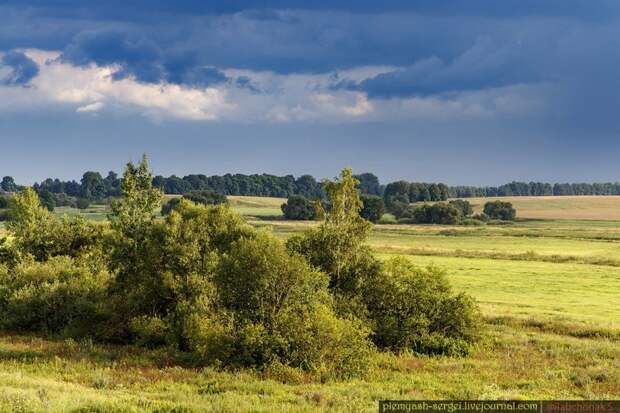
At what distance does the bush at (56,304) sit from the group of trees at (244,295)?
0.08 metres

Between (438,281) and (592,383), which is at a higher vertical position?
(438,281)

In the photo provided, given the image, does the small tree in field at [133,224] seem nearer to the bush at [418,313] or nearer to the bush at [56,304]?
the bush at [56,304]

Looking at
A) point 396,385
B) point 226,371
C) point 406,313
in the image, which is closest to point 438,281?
point 406,313

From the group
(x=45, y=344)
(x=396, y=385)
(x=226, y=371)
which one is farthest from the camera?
(x=45, y=344)

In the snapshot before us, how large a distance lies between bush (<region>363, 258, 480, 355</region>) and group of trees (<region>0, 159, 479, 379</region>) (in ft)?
0.21

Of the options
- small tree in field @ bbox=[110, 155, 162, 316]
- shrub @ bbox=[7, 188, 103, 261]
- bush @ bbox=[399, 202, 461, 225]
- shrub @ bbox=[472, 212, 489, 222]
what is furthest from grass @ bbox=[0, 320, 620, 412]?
shrub @ bbox=[472, 212, 489, 222]

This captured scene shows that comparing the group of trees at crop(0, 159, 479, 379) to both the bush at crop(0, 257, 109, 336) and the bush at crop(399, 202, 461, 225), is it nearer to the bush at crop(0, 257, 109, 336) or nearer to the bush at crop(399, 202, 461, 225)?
the bush at crop(0, 257, 109, 336)

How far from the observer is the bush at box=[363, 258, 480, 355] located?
108 ft

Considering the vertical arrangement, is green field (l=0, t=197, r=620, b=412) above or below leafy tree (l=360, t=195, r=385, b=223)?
below

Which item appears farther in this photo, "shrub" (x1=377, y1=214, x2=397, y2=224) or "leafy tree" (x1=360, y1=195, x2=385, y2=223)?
"shrub" (x1=377, y1=214, x2=397, y2=224)

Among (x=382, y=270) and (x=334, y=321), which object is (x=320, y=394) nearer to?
(x=334, y=321)

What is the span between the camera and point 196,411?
696 inches

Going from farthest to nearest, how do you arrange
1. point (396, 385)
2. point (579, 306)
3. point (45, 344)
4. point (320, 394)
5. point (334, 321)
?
point (579, 306) → point (45, 344) → point (334, 321) → point (396, 385) → point (320, 394)

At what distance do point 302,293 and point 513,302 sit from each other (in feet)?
97.9
